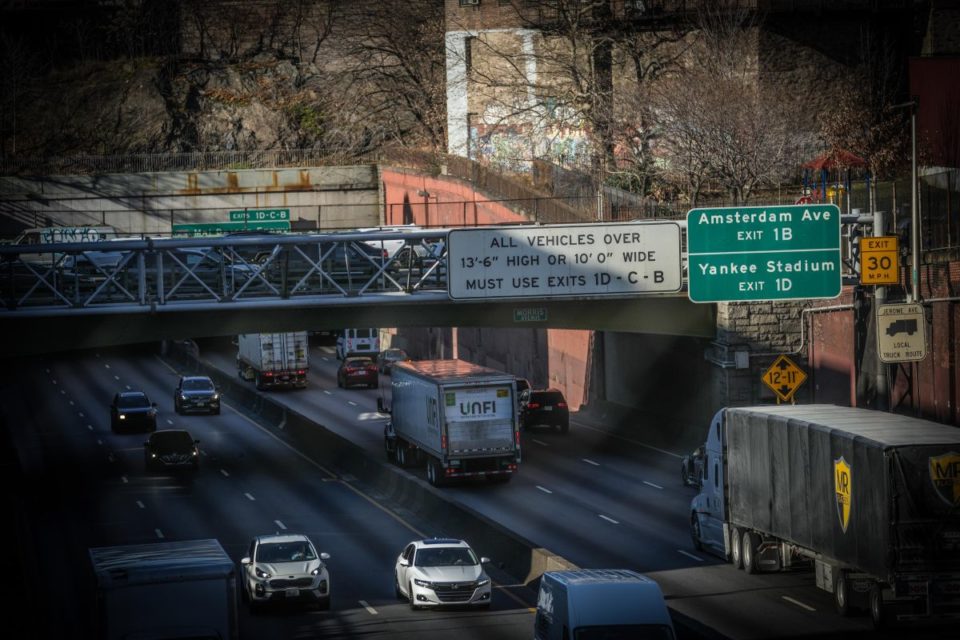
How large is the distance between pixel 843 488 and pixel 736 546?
615 cm

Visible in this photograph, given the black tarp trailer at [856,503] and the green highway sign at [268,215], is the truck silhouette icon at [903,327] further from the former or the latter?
the green highway sign at [268,215]

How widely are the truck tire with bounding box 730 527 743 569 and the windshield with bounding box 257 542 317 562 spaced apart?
8.62m

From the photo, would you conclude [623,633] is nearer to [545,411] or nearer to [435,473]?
[435,473]

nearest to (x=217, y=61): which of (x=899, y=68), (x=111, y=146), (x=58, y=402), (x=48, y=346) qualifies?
(x=111, y=146)

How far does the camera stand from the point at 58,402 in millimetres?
67938

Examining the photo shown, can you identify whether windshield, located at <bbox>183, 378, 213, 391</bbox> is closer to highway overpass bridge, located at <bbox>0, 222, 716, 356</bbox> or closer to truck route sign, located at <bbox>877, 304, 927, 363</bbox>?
highway overpass bridge, located at <bbox>0, 222, 716, 356</bbox>

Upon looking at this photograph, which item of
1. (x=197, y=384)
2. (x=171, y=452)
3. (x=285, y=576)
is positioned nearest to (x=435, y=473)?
(x=171, y=452)

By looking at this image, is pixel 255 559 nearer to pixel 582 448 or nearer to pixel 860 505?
pixel 860 505

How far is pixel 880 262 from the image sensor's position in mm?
27453

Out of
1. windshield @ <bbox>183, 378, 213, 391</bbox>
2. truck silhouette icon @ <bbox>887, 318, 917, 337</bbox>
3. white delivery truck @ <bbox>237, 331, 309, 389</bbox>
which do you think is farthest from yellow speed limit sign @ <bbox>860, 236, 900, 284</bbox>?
white delivery truck @ <bbox>237, 331, 309, 389</bbox>

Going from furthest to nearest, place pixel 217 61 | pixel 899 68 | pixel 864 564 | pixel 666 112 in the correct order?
pixel 217 61, pixel 899 68, pixel 666 112, pixel 864 564

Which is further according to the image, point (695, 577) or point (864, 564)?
point (695, 577)

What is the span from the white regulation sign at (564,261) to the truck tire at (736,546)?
24.4 feet

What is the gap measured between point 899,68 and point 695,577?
1542 inches
